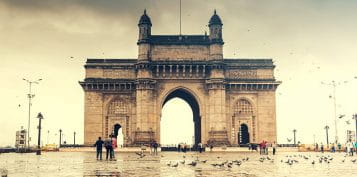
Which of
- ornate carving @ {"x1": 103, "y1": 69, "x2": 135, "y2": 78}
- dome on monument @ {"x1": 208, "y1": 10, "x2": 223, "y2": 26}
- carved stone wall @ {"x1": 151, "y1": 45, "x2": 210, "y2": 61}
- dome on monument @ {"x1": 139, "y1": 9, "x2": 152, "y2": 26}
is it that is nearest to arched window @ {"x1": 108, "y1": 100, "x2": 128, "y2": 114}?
ornate carving @ {"x1": 103, "y1": 69, "x2": 135, "y2": 78}

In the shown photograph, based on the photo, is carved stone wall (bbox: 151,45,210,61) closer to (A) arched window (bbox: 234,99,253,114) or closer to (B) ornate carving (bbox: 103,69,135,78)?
(B) ornate carving (bbox: 103,69,135,78)

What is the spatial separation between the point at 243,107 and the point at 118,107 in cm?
1767

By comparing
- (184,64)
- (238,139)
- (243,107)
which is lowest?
(238,139)

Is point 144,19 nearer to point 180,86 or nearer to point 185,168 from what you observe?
point 180,86

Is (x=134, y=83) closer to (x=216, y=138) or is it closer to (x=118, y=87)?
(x=118, y=87)

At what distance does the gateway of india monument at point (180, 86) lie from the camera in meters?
64.3

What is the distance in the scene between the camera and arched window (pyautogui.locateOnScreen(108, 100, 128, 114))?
6600 centimetres

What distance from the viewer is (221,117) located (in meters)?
63.5

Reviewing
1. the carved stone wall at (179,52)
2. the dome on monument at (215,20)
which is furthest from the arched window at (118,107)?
the dome on monument at (215,20)

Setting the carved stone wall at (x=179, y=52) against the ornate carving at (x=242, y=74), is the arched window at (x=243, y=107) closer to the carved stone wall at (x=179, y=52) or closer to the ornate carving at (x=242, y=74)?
the ornate carving at (x=242, y=74)

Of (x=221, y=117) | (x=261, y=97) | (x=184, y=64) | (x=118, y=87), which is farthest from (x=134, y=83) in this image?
(x=261, y=97)

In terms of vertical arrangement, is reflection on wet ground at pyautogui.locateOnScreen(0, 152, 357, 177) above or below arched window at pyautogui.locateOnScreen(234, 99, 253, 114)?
below

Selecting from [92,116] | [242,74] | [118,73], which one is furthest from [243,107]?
[92,116]

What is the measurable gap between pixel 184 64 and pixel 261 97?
12.0 m
